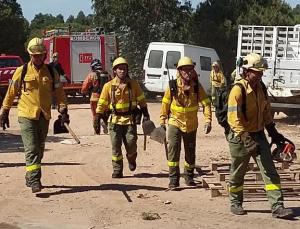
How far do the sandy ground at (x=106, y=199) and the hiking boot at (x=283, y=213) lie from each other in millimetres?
63

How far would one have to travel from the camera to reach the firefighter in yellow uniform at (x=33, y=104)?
28.8 feet

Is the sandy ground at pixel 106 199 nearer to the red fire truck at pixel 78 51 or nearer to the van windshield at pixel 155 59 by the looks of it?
the van windshield at pixel 155 59

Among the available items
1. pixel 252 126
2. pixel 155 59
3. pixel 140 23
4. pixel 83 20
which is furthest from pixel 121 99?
pixel 83 20

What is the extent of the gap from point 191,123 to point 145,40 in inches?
907

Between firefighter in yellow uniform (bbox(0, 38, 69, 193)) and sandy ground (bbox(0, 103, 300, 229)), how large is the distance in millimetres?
470

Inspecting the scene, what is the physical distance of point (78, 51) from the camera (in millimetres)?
27047

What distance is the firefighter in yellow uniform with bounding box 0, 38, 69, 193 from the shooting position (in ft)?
28.8

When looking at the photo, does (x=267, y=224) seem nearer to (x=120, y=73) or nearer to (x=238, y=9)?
(x=120, y=73)

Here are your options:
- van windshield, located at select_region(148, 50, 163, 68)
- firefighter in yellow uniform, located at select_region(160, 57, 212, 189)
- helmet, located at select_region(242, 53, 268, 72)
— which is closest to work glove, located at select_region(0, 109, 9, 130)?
firefighter in yellow uniform, located at select_region(160, 57, 212, 189)

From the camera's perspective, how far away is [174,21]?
33.0m

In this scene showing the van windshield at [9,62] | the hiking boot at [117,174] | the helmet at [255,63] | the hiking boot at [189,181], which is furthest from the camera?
Answer: the van windshield at [9,62]

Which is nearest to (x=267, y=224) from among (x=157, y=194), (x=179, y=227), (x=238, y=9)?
(x=179, y=227)

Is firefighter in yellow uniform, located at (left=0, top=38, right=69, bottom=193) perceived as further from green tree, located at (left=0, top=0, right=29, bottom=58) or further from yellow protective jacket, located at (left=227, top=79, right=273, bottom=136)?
green tree, located at (left=0, top=0, right=29, bottom=58)

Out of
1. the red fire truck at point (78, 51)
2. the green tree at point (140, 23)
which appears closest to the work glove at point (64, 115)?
the red fire truck at point (78, 51)
